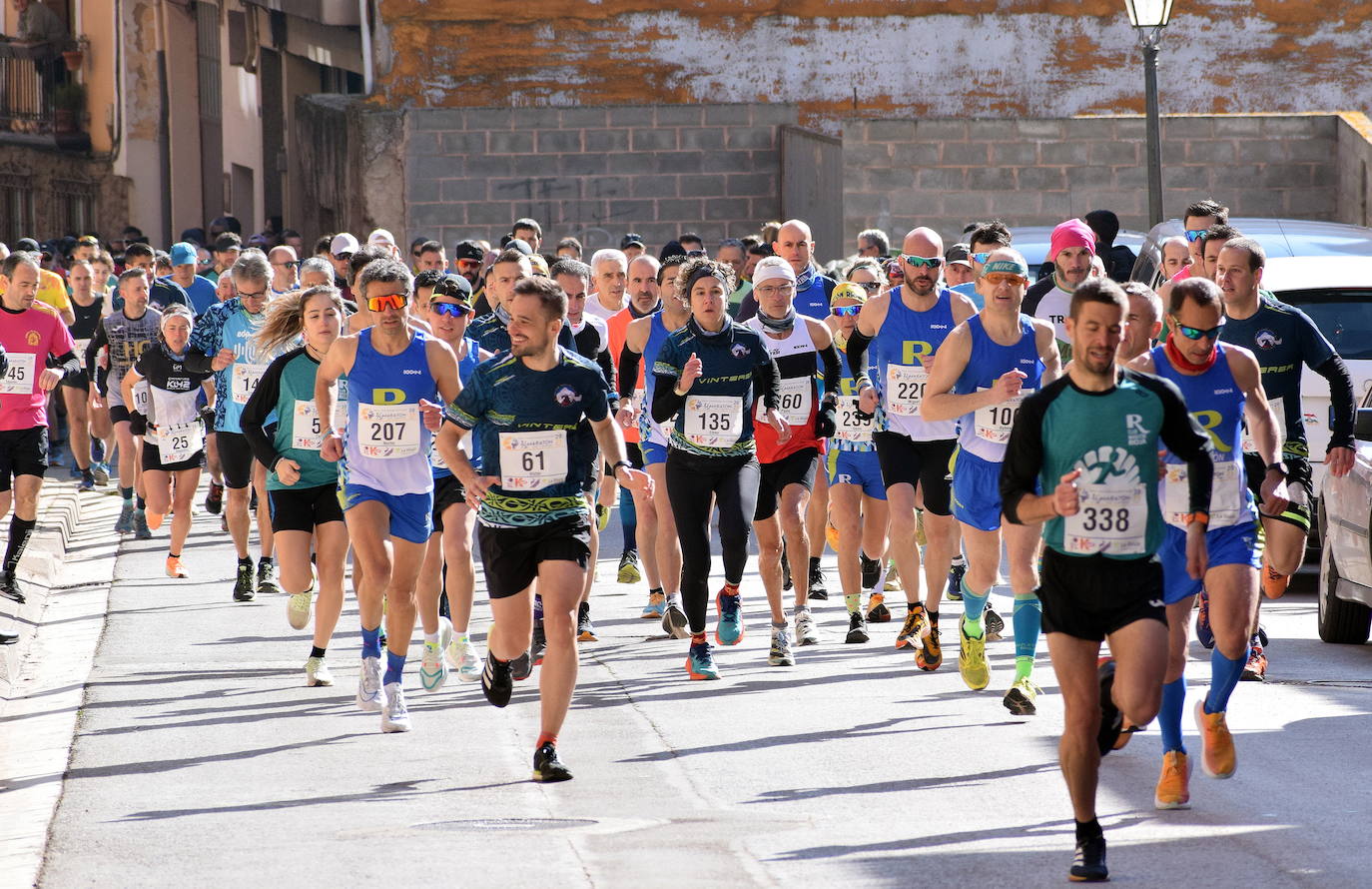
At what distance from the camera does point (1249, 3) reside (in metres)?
28.1

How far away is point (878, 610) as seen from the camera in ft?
39.7

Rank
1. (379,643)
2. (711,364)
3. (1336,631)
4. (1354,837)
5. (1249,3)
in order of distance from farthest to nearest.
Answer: (1249,3) < (1336,631) < (711,364) < (379,643) < (1354,837)

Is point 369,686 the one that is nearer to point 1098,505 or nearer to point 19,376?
point 1098,505

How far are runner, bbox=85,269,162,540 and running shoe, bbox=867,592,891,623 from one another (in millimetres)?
6479

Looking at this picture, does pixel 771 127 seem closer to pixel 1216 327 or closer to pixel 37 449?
pixel 37 449

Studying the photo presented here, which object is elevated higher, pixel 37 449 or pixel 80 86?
pixel 80 86

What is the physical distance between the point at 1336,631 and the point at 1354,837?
14.9 ft

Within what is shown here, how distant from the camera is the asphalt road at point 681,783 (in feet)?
21.5

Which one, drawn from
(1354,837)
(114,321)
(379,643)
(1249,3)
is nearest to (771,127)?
(1249,3)

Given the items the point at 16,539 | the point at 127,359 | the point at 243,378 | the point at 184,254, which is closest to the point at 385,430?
the point at 243,378

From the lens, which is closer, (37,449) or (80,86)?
(37,449)

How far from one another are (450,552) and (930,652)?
222 cm

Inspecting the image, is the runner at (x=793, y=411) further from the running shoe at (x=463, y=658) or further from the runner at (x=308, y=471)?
the runner at (x=308, y=471)

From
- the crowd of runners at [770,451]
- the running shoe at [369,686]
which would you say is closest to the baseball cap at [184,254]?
the crowd of runners at [770,451]
